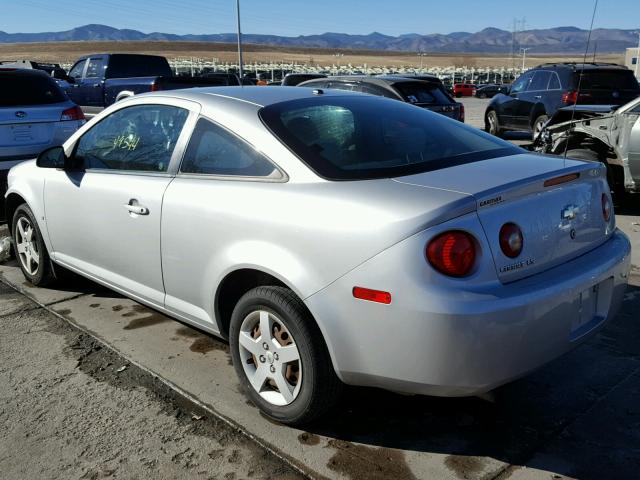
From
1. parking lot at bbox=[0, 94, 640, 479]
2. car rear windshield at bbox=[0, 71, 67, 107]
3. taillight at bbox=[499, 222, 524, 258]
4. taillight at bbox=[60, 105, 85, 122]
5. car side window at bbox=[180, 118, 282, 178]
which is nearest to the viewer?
taillight at bbox=[499, 222, 524, 258]

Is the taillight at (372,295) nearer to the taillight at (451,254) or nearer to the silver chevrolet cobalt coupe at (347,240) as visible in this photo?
the silver chevrolet cobalt coupe at (347,240)

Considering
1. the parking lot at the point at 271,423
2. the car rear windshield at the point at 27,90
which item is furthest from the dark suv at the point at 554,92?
the parking lot at the point at 271,423

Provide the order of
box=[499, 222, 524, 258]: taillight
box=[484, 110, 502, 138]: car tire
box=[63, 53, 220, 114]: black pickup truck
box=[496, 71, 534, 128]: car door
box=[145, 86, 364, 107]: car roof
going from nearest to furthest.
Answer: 1. box=[499, 222, 524, 258]: taillight
2. box=[145, 86, 364, 107]: car roof
3. box=[496, 71, 534, 128]: car door
4. box=[484, 110, 502, 138]: car tire
5. box=[63, 53, 220, 114]: black pickup truck

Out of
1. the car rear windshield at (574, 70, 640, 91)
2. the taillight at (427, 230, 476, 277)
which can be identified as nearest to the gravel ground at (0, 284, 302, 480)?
the taillight at (427, 230, 476, 277)

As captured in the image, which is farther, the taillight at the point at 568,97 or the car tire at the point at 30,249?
the taillight at the point at 568,97

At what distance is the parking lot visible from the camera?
9.05ft

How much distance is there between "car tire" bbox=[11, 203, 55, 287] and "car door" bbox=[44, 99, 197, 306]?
0.34 metres

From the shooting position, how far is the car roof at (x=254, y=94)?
348 cm

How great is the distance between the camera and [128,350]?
12.9 ft

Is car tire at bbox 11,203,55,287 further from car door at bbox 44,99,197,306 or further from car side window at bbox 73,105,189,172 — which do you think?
car side window at bbox 73,105,189,172

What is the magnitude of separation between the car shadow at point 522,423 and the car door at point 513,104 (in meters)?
11.2

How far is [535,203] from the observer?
8.90ft

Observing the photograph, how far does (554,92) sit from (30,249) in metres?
10.9

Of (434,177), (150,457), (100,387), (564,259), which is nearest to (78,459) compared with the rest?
(150,457)
